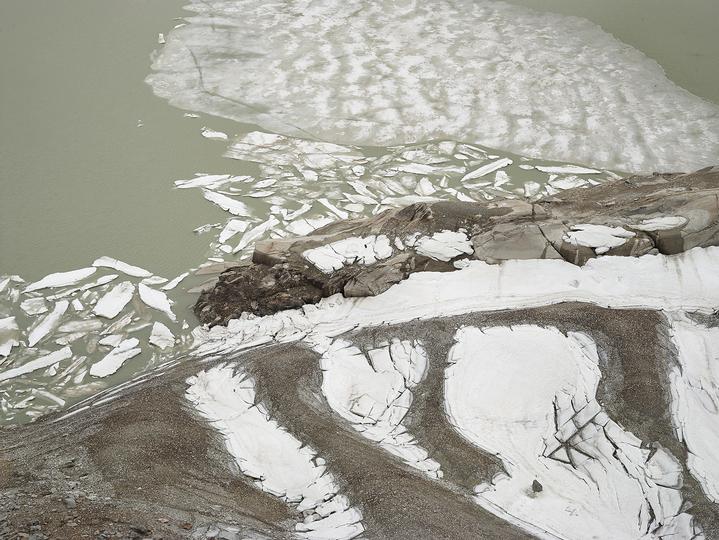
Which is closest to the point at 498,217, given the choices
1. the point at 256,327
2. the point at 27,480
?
the point at 256,327

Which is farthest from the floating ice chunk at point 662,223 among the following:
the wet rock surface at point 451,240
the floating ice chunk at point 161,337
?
the floating ice chunk at point 161,337

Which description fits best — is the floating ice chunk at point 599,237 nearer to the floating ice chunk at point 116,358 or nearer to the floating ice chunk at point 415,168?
the floating ice chunk at point 415,168

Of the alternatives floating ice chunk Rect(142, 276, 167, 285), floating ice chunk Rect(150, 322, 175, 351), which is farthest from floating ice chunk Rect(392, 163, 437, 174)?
floating ice chunk Rect(150, 322, 175, 351)

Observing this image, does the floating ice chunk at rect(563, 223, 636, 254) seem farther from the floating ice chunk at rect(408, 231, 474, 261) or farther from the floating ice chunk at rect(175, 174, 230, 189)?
the floating ice chunk at rect(175, 174, 230, 189)

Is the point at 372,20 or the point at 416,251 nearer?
the point at 416,251

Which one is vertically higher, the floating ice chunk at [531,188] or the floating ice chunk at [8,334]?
the floating ice chunk at [531,188]

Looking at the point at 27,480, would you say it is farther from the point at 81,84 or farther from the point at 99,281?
the point at 81,84
